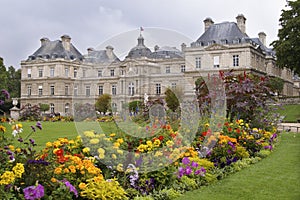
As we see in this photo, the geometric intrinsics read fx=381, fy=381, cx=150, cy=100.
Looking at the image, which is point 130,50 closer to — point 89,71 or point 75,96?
point 89,71

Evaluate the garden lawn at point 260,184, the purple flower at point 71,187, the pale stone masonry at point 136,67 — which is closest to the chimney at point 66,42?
the pale stone masonry at point 136,67

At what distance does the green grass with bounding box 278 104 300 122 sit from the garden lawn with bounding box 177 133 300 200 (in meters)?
16.5

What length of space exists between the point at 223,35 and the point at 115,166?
1234 inches

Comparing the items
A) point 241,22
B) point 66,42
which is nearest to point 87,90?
point 241,22

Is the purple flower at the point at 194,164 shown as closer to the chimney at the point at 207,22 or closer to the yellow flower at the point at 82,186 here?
the yellow flower at the point at 82,186

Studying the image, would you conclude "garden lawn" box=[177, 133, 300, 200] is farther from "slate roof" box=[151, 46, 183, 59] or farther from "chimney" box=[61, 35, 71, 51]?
"chimney" box=[61, 35, 71, 51]

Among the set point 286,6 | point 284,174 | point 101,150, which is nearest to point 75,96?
point 101,150

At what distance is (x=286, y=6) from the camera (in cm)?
2555

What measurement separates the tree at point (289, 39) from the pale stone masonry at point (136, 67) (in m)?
4.42

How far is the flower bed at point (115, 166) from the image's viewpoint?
3734mm

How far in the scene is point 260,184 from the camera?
5.30 metres

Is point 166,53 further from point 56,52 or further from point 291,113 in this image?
point 56,52

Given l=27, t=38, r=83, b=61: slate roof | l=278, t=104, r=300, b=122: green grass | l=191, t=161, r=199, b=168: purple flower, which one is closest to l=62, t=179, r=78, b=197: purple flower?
l=191, t=161, r=199, b=168: purple flower

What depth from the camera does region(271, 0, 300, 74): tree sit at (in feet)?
77.9
